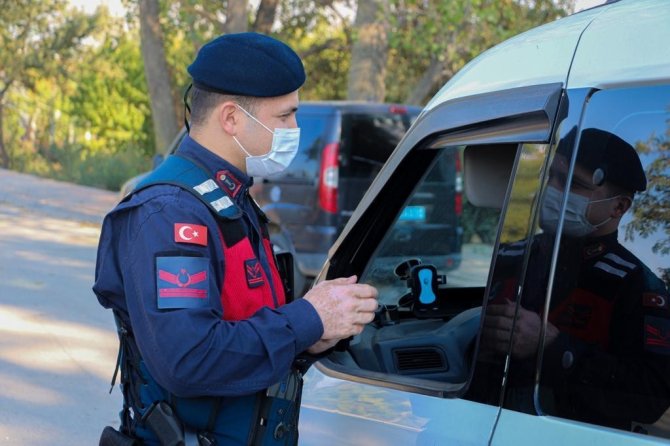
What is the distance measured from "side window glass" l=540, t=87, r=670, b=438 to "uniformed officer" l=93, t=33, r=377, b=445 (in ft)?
1.48

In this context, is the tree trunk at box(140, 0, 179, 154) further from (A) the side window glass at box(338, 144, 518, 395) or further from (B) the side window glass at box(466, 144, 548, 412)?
(B) the side window glass at box(466, 144, 548, 412)

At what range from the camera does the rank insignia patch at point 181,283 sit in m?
1.90

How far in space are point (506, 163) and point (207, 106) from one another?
0.92 metres

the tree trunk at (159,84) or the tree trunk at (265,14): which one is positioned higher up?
the tree trunk at (265,14)

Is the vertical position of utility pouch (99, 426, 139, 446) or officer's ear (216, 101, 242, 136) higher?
officer's ear (216, 101, 242, 136)

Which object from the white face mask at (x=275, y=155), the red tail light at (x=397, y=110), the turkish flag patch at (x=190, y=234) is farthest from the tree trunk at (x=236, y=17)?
the turkish flag patch at (x=190, y=234)

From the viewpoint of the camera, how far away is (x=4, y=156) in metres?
30.7

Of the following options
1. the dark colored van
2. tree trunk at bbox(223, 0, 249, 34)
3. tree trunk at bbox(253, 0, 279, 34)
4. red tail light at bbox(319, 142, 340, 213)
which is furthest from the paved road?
tree trunk at bbox(253, 0, 279, 34)

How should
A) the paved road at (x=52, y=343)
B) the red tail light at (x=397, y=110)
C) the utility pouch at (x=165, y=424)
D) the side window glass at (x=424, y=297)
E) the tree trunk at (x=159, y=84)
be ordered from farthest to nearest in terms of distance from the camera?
the tree trunk at (x=159, y=84) → the red tail light at (x=397, y=110) → the paved road at (x=52, y=343) → the side window glass at (x=424, y=297) → the utility pouch at (x=165, y=424)

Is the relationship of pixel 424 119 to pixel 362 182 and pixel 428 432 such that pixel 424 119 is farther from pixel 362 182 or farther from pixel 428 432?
pixel 362 182

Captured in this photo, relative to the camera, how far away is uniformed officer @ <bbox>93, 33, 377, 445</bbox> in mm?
1920

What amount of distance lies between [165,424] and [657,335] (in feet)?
3.40

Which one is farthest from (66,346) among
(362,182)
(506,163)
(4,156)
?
(4,156)

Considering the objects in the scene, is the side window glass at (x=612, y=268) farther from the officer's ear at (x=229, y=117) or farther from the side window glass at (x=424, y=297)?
the officer's ear at (x=229, y=117)
